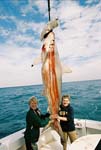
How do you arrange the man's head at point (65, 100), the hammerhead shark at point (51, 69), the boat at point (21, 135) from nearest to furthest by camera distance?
the hammerhead shark at point (51, 69), the boat at point (21, 135), the man's head at point (65, 100)

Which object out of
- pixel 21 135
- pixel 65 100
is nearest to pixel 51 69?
pixel 65 100

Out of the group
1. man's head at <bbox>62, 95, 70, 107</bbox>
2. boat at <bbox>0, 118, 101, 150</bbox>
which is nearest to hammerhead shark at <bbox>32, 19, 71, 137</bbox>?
man's head at <bbox>62, 95, 70, 107</bbox>

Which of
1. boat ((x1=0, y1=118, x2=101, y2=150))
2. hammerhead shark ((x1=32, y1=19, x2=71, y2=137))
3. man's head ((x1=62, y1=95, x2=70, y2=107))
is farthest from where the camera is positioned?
man's head ((x1=62, y1=95, x2=70, y2=107))

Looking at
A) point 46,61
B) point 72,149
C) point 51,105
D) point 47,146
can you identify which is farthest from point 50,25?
point 47,146

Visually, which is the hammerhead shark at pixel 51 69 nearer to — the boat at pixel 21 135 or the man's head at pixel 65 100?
the man's head at pixel 65 100

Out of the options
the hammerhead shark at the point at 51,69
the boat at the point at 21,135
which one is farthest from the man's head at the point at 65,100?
the boat at the point at 21,135

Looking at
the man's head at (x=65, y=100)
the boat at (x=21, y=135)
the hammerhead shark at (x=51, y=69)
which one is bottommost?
the boat at (x=21, y=135)

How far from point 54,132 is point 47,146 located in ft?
2.02

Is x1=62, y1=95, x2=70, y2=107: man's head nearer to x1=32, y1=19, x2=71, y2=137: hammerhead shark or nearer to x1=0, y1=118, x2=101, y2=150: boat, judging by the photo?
x1=32, y1=19, x2=71, y2=137: hammerhead shark

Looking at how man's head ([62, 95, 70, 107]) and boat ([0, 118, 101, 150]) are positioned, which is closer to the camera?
boat ([0, 118, 101, 150])

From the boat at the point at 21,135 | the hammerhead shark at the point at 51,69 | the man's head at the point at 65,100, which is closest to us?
the hammerhead shark at the point at 51,69

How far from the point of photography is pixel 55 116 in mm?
3949

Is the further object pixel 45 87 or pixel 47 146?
pixel 47 146

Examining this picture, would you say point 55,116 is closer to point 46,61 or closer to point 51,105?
point 51,105
